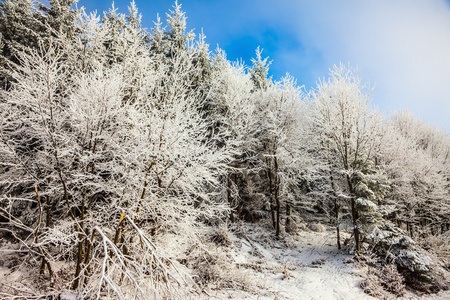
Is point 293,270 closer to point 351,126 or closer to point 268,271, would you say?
point 268,271

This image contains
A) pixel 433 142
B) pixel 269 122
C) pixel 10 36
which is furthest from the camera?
pixel 433 142

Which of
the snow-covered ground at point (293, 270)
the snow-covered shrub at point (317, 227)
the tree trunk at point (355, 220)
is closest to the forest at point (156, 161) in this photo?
the tree trunk at point (355, 220)

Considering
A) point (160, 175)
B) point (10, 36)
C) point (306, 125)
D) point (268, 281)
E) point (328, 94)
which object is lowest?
point (268, 281)

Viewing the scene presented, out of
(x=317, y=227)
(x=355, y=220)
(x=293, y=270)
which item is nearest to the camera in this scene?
(x=293, y=270)

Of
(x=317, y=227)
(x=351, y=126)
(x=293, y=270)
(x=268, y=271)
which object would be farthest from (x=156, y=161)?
(x=317, y=227)

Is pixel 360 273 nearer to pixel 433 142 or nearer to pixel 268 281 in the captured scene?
pixel 268 281

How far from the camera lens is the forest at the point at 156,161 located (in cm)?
611

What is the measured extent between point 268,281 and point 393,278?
5.18 metres

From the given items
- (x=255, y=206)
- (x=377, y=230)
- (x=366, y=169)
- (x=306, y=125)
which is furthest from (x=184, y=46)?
(x=377, y=230)

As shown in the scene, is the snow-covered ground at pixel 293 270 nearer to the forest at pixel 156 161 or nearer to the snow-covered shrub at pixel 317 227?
the forest at pixel 156 161

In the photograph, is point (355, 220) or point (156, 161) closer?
point (156, 161)

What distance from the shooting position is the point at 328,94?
1222 cm

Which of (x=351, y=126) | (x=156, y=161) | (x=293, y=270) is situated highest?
(x=351, y=126)

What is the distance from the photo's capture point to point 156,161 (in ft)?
24.1
